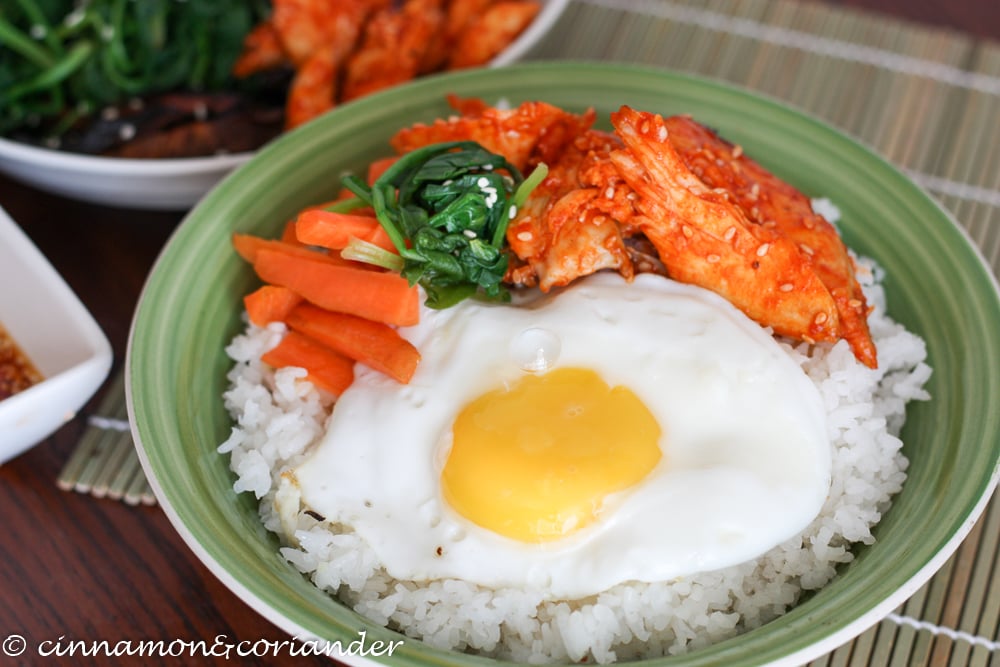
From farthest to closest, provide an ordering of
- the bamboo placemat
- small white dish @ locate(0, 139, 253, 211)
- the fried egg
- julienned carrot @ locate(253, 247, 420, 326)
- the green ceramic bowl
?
the bamboo placemat, small white dish @ locate(0, 139, 253, 211), julienned carrot @ locate(253, 247, 420, 326), the fried egg, the green ceramic bowl

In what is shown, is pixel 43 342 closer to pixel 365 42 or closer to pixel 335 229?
pixel 335 229

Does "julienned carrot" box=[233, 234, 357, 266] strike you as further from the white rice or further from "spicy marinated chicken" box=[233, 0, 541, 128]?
"spicy marinated chicken" box=[233, 0, 541, 128]

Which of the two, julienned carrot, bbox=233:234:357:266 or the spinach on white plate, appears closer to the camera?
the spinach on white plate

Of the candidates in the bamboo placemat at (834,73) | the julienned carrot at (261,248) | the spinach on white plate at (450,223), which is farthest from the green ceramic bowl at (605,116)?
the bamboo placemat at (834,73)

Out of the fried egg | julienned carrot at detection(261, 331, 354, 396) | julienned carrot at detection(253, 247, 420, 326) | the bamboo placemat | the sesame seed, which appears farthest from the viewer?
the sesame seed

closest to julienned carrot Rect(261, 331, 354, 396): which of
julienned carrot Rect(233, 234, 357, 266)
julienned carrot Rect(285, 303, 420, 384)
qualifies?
julienned carrot Rect(285, 303, 420, 384)

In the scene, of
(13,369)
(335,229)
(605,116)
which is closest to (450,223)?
(335,229)

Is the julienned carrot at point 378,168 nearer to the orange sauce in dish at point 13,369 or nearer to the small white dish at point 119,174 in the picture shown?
the small white dish at point 119,174
